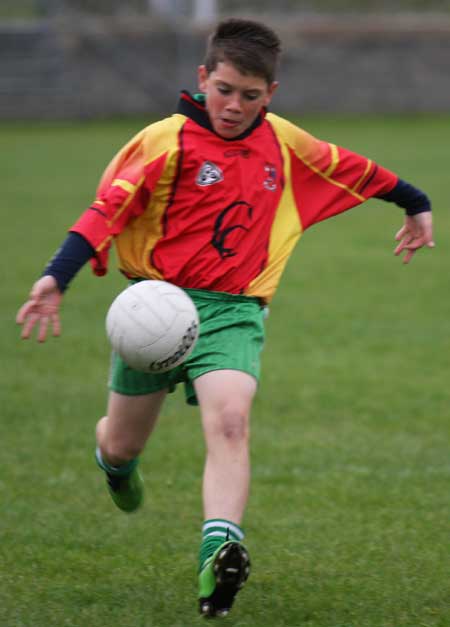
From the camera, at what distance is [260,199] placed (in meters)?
4.45

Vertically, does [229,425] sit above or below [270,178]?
below

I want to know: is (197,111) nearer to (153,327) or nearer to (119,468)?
(153,327)

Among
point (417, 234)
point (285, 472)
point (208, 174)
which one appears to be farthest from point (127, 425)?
point (285, 472)

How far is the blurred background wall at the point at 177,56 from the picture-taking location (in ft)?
92.7

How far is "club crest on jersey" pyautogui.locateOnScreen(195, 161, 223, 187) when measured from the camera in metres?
4.34

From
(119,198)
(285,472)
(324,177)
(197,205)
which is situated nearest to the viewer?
(119,198)

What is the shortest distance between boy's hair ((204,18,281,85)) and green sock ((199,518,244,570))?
1.60 metres

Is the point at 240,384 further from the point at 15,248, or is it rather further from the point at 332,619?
the point at 15,248

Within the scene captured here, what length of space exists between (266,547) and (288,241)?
128 cm

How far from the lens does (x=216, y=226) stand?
14.3 ft

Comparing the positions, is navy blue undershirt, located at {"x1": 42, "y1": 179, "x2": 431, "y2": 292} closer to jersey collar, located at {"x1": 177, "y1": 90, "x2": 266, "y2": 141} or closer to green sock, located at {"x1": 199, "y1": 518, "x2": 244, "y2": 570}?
jersey collar, located at {"x1": 177, "y1": 90, "x2": 266, "y2": 141}

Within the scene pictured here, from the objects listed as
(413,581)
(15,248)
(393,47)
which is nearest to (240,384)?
(413,581)

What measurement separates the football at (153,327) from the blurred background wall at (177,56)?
24958 mm

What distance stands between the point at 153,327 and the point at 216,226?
0.64 meters
